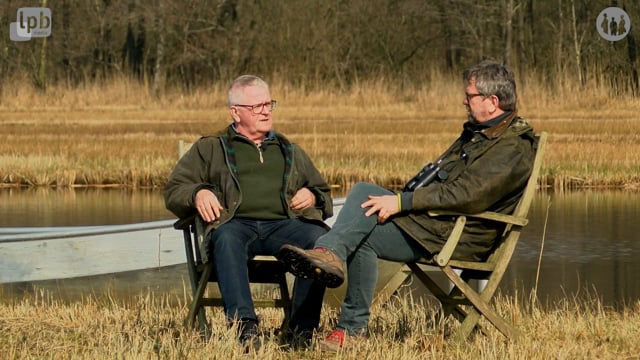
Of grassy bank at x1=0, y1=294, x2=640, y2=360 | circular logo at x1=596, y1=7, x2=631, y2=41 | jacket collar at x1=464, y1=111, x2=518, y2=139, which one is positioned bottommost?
grassy bank at x1=0, y1=294, x2=640, y2=360

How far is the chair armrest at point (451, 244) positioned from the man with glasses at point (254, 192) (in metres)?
0.54

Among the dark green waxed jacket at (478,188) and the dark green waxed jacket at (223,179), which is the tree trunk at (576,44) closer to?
the dark green waxed jacket at (223,179)

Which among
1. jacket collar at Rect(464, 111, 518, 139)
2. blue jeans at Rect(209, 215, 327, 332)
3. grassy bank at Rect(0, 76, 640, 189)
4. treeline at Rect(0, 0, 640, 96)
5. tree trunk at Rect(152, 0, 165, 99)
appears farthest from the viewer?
tree trunk at Rect(152, 0, 165, 99)

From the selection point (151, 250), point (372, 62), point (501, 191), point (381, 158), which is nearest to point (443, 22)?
point (372, 62)

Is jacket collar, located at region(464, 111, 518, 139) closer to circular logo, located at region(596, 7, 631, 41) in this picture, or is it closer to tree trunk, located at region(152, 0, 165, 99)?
circular logo, located at region(596, 7, 631, 41)

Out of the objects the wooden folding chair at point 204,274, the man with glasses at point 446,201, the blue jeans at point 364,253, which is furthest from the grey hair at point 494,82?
the wooden folding chair at point 204,274

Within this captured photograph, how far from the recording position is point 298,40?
33.5 m

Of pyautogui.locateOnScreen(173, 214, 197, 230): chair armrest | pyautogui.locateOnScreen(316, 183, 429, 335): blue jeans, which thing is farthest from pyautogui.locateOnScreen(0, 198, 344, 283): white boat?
pyautogui.locateOnScreen(316, 183, 429, 335): blue jeans

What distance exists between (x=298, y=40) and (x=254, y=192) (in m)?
27.7

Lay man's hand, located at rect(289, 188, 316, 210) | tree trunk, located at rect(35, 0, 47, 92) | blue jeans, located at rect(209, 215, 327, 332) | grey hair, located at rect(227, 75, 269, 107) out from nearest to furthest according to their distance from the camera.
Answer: blue jeans, located at rect(209, 215, 327, 332)
man's hand, located at rect(289, 188, 316, 210)
grey hair, located at rect(227, 75, 269, 107)
tree trunk, located at rect(35, 0, 47, 92)

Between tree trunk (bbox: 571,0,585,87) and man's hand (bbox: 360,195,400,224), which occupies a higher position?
tree trunk (bbox: 571,0,585,87)

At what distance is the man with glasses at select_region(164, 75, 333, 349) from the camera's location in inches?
230

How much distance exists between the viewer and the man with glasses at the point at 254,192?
5.83 m

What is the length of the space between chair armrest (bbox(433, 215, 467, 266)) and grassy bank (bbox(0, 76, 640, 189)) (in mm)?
9967
